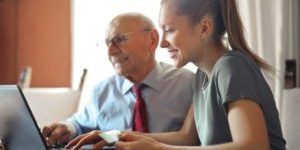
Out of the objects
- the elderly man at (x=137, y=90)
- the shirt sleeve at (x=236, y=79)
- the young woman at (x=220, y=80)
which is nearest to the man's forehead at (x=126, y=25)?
the elderly man at (x=137, y=90)

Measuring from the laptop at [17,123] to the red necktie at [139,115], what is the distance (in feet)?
1.63

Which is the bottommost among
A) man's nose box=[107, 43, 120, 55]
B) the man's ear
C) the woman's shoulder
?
the woman's shoulder

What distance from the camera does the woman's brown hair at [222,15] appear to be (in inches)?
41.9

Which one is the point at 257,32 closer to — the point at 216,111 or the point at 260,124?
the point at 216,111

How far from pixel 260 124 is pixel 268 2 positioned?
3.54 ft

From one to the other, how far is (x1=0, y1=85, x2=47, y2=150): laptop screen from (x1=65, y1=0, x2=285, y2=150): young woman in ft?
0.55

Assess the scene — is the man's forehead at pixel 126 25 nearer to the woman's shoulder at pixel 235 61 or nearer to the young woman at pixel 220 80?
the young woman at pixel 220 80

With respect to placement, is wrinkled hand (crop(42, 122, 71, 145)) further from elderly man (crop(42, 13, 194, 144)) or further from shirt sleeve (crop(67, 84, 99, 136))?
shirt sleeve (crop(67, 84, 99, 136))

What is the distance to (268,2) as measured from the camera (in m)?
1.82

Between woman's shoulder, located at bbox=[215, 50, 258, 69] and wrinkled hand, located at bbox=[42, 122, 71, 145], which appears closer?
woman's shoulder, located at bbox=[215, 50, 258, 69]

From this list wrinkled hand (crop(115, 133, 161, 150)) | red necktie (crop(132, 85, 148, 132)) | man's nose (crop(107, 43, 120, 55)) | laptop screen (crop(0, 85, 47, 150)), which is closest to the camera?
wrinkled hand (crop(115, 133, 161, 150))

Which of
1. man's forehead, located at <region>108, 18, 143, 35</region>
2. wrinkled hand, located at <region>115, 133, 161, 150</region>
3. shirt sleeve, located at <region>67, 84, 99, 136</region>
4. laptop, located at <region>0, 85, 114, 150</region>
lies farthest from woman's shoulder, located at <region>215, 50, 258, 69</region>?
shirt sleeve, located at <region>67, 84, 99, 136</region>

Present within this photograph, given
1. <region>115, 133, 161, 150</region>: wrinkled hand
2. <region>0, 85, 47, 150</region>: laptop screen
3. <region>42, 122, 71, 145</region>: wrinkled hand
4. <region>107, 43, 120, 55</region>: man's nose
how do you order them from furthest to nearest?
<region>107, 43, 120, 55</region>: man's nose → <region>42, 122, 71, 145</region>: wrinkled hand → <region>0, 85, 47, 150</region>: laptop screen → <region>115, 133, 161, 150</region>: wrinkled hand

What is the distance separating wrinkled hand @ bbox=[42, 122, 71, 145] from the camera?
4.69 feet
